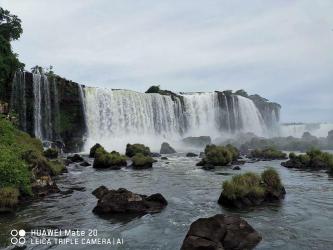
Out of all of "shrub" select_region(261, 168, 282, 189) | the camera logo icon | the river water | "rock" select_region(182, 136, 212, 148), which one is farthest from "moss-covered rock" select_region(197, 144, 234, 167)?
"rock" select_region(182, 136, 212, 148)

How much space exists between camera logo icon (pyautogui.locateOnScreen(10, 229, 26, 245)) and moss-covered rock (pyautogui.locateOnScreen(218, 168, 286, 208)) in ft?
31.9

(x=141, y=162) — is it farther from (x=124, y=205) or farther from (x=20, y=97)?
(x=20, y=97)

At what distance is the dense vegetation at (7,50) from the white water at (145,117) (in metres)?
13.3

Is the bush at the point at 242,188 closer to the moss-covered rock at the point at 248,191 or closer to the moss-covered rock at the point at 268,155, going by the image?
the moss-covered rock at the point at 248,191

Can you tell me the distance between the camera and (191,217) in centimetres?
1855

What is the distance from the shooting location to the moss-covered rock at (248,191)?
2050 centimetres

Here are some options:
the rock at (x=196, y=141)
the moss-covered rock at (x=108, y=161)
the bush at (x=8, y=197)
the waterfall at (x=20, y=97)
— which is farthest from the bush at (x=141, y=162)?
the rock at (x=196, y=141)

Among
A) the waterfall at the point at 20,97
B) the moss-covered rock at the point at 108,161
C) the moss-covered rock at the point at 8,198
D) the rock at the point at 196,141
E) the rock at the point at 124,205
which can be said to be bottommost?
the rock at the point at 124,205

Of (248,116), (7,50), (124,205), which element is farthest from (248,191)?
(248,116)

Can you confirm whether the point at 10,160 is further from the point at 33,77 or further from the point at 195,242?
the point at 33,77

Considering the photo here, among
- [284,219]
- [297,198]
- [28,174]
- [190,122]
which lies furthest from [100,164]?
[190,122]

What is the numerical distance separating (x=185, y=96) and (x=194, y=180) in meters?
55.2

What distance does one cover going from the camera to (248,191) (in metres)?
20.9

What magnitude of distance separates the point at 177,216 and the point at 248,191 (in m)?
4.26
